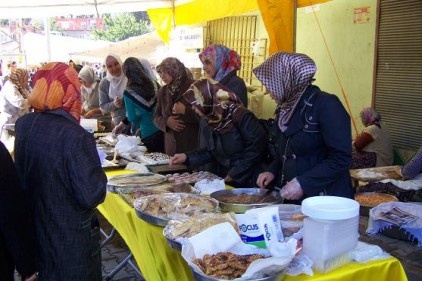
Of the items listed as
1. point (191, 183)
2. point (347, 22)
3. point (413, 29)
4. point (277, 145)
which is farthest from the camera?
point (347, 22)

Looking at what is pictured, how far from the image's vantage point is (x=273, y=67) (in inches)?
91.0

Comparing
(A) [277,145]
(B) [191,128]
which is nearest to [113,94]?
(B) [191,128]

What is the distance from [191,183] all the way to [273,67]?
902 mm

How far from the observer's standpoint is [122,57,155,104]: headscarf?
4359mm

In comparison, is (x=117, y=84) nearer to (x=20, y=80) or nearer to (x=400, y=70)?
(x=20, y=80)

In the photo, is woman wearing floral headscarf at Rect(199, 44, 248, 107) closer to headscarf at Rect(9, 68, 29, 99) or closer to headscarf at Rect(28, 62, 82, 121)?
headscarf at Rect(28, 62, 82, 121)

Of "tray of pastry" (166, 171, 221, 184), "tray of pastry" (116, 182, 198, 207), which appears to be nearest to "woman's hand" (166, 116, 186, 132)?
"tray of pastry" (166, 171, 221, 184)

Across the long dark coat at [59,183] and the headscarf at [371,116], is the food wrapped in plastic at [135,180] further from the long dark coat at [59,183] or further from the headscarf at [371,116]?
the headscarf at [371,116]

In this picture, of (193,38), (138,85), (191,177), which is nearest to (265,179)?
(191,177)

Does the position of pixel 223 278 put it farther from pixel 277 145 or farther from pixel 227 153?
pixel 227 153

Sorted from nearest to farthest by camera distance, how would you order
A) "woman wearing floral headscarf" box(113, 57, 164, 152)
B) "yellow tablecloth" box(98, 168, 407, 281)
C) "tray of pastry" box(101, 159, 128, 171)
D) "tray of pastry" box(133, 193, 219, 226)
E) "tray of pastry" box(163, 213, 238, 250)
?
"yellow tablecloth" box(98, 168, 407, 281) → "tray of pastry" box(163, 213, 238, 250) → "tray of pastry" box(133, 193, 219, 226) → "tray of pastry" box(101, 159, 128, 171) → "woman wearing floral headscarf" box(113, 57, 164, 152)

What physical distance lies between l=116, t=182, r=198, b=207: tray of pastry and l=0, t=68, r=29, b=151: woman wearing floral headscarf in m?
4.17

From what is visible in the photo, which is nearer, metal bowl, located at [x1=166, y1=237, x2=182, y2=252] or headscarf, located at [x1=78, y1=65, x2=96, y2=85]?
metal bowl, located at [x1=166, y1=237, x2=182, y2=252]

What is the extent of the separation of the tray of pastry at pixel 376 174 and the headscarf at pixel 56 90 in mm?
3422
